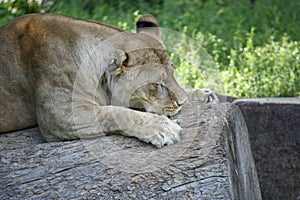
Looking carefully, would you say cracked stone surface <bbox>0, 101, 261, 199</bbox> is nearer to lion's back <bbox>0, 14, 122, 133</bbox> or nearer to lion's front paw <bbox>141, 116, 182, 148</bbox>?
lion's front paw <bbox>141, 116, 182, 148</bbox>

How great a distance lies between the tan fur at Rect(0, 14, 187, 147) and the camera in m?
4.21

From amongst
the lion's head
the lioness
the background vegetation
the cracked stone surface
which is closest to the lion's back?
the lioness

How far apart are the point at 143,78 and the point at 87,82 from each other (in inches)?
15.8

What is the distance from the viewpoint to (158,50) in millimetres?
4398

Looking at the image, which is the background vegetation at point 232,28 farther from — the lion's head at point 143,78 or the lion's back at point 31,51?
the lion's back at point 31,51

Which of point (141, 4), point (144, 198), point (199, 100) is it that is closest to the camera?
point (144, 198)

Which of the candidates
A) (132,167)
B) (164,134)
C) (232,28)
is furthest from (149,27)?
(232,28)

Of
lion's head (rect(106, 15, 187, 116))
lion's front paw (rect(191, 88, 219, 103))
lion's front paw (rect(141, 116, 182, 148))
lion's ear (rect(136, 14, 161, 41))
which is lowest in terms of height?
lion's front paw (rect(141, 116, 182, 148))

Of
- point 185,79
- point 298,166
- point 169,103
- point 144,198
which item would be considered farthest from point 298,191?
point 144,198


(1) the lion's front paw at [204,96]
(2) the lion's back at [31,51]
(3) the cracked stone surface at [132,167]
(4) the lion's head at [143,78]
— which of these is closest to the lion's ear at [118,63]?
(4) the lion's head at [143,78]

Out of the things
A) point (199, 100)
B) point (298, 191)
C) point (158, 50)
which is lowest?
point (298, 191)

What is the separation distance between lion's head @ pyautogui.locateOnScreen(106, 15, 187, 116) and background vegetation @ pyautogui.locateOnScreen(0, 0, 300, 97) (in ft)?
4.31

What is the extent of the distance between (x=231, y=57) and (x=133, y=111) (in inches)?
158

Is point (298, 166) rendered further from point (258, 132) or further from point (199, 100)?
point (199, 100)
